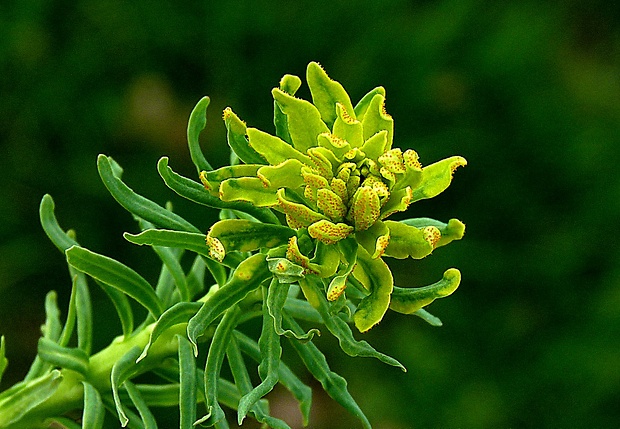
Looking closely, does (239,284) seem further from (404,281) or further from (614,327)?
(614,327)

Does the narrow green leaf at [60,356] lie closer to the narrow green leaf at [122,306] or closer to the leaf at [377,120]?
the narrow green leaf at [122,306]

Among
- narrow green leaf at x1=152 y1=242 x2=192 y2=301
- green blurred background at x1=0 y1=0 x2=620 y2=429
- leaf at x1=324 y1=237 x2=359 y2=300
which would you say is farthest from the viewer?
green blurred background at x1=0 y1=0 x2=620 y2=429

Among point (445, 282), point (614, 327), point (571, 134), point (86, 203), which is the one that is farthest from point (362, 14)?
point (445, 282)

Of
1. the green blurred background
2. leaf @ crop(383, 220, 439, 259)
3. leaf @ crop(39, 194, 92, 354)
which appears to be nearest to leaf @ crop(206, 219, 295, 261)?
leaf @ crop(383, 220, 439, 259)

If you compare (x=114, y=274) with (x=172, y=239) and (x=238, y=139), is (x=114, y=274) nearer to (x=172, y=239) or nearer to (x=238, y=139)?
(x=172, y=239)

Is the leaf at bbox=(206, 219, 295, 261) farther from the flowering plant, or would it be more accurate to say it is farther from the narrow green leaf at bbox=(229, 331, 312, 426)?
the narrow green leaf at bbox=(229, 331, 312, 426)

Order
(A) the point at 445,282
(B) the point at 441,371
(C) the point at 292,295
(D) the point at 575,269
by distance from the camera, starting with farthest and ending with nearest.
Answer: (D) the point at 575,269 < (B) the point at 441,371 < (C) the point at 292,295 < (A) the point at 445,282

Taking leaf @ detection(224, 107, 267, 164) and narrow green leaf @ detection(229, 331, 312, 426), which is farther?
narrow green leaf @ detection(229, 331, 312, 426)
